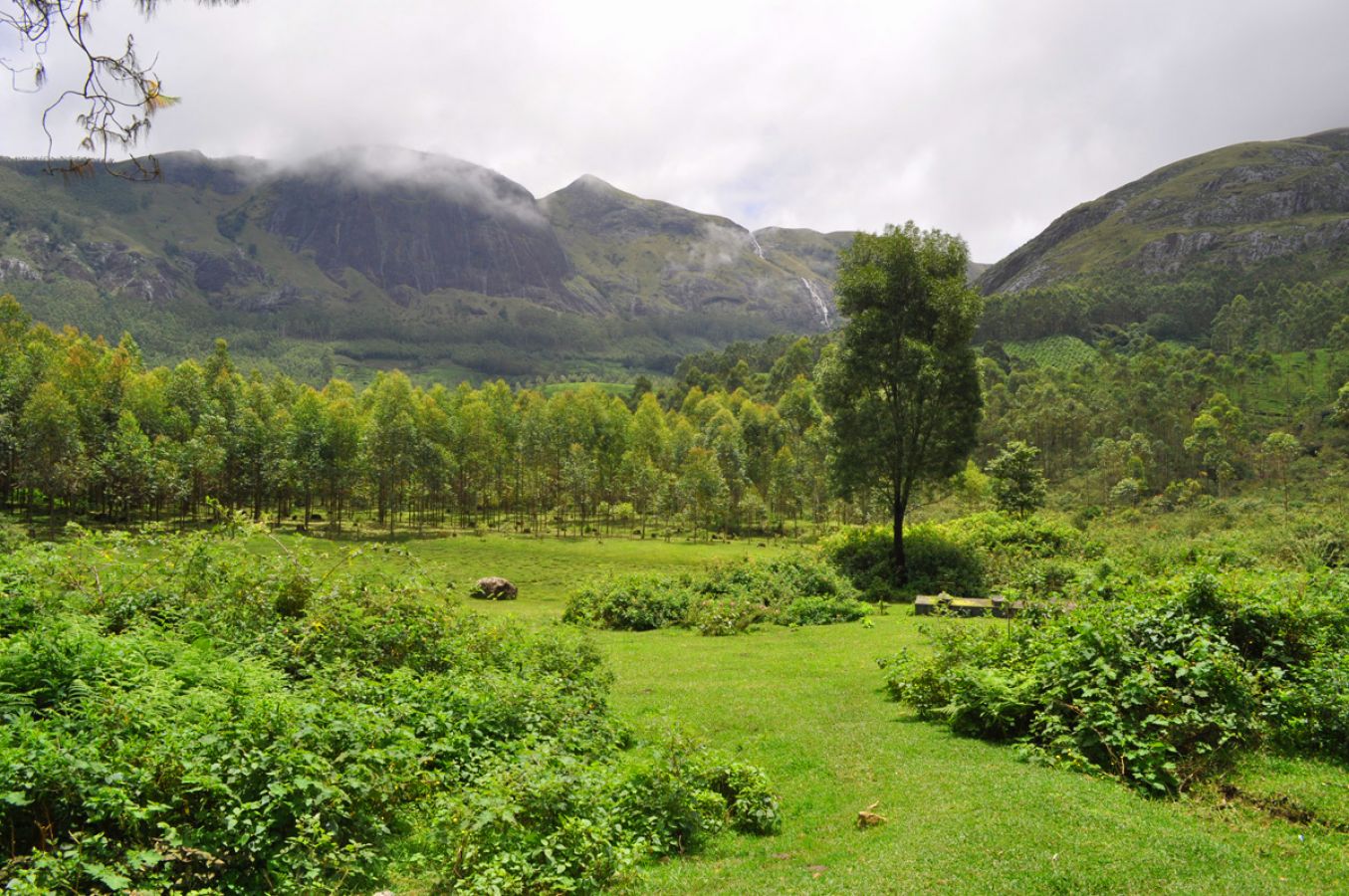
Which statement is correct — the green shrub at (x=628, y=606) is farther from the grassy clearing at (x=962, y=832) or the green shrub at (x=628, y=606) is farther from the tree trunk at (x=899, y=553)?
the grassy clearing at (x=962, y=832)

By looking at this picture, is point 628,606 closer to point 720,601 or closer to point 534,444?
point 720,601

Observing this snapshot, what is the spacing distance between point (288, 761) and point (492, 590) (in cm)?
2853

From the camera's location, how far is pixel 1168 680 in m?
9.95

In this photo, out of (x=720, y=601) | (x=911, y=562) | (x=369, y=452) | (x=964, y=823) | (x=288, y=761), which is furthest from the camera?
(x=369, y=452)

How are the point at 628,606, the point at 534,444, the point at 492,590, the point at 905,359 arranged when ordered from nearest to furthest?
the point at 628,606, the point at 905,359, the point at 492,590, the point at 534,444

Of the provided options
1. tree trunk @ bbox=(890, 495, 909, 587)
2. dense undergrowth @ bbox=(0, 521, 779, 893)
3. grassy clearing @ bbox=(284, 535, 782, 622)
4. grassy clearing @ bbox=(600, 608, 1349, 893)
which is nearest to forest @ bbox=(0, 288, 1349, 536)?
grassy clearing @ bbox=(284, 535, 782, 622)

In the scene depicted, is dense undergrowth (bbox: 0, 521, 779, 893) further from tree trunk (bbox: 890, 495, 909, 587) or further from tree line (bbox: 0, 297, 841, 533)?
tree line (bbox: 0, 297, 841, 533)

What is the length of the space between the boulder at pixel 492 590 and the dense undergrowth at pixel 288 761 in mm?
22781

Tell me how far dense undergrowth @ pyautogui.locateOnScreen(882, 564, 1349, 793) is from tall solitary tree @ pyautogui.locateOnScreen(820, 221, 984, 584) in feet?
69.5

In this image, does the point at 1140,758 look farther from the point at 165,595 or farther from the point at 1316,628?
the point at 165,595

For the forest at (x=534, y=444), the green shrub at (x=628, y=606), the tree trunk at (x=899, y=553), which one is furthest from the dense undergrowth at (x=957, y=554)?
the forest at (x=534, y=444)

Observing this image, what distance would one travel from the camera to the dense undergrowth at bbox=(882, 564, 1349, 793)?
906 cm

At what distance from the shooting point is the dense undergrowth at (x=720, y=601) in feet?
83.6

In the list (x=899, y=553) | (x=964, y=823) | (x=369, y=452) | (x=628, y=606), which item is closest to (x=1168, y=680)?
(x=964, y=823)
